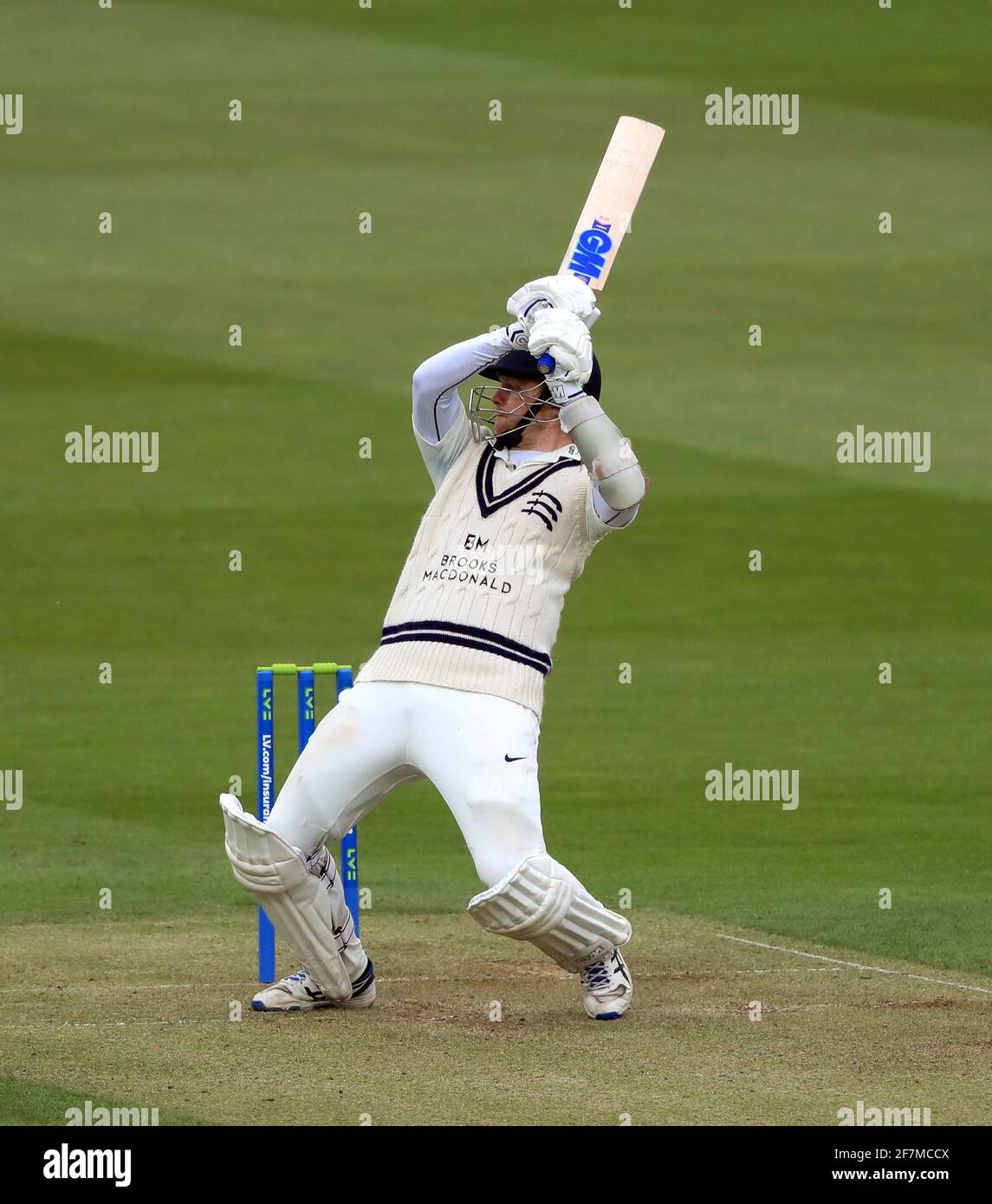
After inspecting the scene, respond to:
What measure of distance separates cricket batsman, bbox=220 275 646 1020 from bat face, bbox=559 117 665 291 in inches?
11.5

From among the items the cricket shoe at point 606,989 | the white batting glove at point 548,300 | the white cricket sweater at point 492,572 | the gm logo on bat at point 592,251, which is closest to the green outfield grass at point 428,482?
the cricket shoe at point 606,989

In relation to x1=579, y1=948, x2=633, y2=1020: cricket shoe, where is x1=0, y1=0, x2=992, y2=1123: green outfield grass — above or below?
above

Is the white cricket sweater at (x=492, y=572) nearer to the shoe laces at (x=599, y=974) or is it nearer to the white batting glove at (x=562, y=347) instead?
the white batting glove at (x=562, y=347)

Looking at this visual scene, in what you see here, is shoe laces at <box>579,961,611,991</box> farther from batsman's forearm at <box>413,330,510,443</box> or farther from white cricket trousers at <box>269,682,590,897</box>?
batsman's forearm at <box>413,330,510,443</box>

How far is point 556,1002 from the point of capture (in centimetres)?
698

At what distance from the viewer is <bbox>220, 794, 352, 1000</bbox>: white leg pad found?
6352mm

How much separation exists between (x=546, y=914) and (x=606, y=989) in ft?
1.87

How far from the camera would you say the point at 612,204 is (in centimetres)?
→ 675

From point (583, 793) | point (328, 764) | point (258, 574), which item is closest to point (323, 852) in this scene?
point (328, 764)

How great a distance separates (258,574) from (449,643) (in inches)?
416

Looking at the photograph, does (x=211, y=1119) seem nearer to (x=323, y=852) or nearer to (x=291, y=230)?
(x=323, y=852)

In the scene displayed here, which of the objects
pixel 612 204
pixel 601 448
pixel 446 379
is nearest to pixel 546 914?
pixel 601 448

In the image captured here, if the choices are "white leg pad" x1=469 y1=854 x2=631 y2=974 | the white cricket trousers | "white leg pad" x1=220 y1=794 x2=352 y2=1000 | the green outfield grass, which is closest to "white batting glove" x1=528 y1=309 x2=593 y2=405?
the white cricket trousers

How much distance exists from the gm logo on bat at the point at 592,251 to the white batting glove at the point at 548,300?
→ 379 millimetres
